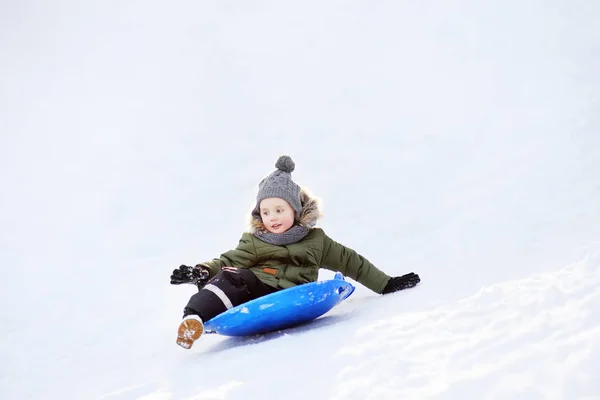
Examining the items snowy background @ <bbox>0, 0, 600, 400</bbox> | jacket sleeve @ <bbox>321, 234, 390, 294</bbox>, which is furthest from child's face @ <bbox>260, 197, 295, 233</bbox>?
snowy background @ <bbox>0, 0, 600, 400</bbox>

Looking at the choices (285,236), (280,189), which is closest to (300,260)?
(285,236)

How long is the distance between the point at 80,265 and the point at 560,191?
3515 millimetres

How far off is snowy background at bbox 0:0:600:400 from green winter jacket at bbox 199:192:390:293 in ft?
0.54

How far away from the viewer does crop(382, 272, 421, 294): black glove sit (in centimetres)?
304

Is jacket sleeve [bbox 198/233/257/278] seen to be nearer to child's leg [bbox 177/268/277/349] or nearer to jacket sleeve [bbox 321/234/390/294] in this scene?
child's leg [bbox 177/268/277/349]

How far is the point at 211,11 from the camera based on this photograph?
8.82 metres

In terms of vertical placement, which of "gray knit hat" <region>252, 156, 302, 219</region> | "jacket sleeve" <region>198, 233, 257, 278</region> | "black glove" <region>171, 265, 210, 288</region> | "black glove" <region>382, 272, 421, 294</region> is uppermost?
"gray knit hat" <region>252, 156, 302, 219</region>

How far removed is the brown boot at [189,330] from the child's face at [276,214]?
2.60 ft

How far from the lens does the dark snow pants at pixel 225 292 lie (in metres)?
2.50

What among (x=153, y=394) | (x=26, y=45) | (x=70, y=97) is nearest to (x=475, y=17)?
(x=70, y=97)

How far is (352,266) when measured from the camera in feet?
10.4

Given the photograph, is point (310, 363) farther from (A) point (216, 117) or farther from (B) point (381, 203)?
(A) point (216, 117)

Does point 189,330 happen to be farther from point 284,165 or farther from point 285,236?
point 284,165

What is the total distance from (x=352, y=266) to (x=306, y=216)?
0.36 metres
